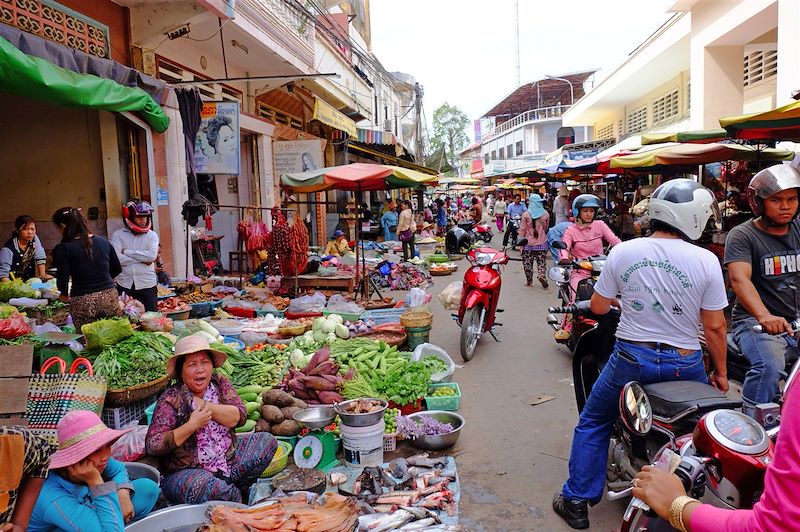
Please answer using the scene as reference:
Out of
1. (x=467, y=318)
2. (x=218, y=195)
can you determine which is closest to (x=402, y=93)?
(x=218, y=195)

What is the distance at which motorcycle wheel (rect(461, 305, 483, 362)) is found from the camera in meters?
7.45

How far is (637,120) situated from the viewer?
2633 cm

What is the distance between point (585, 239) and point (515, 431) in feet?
10.8

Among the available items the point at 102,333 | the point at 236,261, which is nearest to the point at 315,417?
the point at 102,333

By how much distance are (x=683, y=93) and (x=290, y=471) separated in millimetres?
20566

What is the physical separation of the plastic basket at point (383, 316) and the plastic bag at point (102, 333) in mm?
3970

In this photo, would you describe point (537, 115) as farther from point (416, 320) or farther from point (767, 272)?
point (767, 272)

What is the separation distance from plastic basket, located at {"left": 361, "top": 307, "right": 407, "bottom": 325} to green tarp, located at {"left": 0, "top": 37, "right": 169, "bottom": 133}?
4.57 metres

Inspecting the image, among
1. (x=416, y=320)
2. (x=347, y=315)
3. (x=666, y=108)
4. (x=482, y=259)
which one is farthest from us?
(x=666, y=108)

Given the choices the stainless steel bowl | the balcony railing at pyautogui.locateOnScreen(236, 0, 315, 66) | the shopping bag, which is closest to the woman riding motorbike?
the stainless steel bowl

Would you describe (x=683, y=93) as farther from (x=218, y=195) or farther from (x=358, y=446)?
(x=358, y=446)

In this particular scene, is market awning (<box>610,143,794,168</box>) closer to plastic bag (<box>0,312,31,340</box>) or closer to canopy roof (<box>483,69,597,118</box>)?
plastic bag (<box>0,312,31,340</box>)

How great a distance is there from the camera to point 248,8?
1179 centimetres

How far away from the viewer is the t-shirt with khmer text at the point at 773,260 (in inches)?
156
